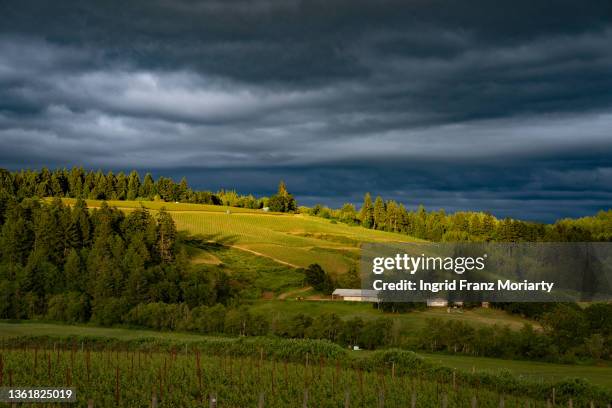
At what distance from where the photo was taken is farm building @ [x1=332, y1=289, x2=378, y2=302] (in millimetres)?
88250

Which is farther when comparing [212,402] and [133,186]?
[133,186]

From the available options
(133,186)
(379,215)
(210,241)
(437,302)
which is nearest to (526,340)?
(437,302)

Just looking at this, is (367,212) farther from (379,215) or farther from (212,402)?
(212,402)

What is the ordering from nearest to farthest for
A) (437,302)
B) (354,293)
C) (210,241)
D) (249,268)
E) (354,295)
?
(437,302), (354,295), (354,293), (249,268), (210,241)

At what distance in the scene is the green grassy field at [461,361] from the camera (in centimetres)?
4862

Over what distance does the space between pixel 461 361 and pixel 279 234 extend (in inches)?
3171

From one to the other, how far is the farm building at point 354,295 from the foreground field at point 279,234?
1217cm

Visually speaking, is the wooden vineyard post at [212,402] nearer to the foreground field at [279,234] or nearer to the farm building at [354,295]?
the farm building at [354,295]

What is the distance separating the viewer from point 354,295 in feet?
291

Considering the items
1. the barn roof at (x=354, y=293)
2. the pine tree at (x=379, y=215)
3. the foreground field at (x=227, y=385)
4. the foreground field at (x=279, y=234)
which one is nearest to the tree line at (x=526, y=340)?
the barn roof at (x=354, y=293)

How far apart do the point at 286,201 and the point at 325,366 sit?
144 metres

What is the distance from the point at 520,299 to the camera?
8994 cm

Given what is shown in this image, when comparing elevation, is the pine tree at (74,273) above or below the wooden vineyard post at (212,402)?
below

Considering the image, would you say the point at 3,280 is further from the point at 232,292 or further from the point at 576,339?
the point at 576,339
